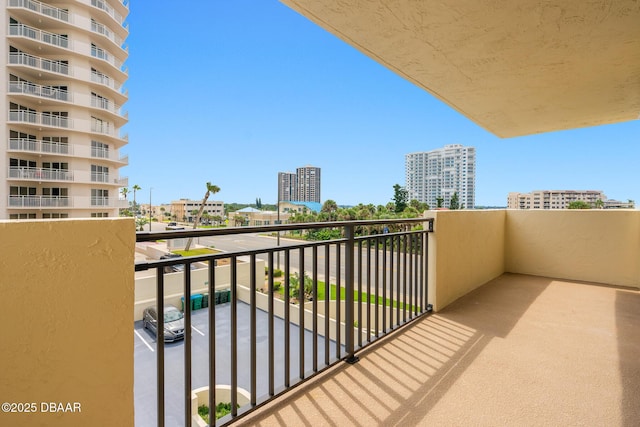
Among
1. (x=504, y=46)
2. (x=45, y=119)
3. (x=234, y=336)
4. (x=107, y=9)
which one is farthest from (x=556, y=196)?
(x=107, y=9)

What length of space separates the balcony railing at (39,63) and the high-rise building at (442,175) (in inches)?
1267

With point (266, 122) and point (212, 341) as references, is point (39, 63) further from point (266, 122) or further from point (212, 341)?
point (266, 122)

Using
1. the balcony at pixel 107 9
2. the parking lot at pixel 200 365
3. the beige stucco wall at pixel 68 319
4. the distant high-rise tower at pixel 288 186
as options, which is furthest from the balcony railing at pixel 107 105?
the beige stucco wall at pixel 68 319

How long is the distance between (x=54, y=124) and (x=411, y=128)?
47.1 meters

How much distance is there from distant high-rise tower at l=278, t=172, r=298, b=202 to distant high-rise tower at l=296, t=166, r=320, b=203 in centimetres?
75

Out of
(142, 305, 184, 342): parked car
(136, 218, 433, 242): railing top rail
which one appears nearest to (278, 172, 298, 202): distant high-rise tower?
(142, 305, 184, 342): parked car

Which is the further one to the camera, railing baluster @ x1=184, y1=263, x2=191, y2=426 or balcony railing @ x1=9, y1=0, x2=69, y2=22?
balcony railing @ x1=9, y1=0, x2=69, y2=22

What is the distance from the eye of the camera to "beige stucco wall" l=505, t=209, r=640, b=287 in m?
3.94

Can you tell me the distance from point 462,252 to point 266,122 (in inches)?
2344

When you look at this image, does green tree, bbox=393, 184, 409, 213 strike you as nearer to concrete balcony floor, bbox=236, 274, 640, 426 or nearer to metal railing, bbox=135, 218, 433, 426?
concrete balcony floor, bbox=236, 274, 640, 426

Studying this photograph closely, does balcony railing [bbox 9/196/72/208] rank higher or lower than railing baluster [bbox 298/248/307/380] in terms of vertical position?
higher

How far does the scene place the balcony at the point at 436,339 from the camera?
2.74ft

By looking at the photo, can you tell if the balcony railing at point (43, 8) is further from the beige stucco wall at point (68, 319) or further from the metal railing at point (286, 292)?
the beige stucco wall at point (68, 319)

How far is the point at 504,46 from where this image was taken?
2.16 m
